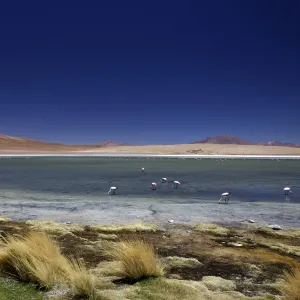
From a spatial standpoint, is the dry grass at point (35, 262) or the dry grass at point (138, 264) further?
the dry grass at point (138, 264)

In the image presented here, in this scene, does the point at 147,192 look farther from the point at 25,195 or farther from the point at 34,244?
the point at 34,244

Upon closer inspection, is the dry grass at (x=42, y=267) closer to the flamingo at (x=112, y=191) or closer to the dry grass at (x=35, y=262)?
the dry grass at (x=35, y=262)

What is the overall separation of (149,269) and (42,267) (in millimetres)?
1793

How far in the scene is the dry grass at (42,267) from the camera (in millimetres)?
5508

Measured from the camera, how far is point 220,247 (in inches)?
341

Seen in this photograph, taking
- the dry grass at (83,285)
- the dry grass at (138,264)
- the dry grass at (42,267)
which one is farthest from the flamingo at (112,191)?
the dry grass at (83,285)

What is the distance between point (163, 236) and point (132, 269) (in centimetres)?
350

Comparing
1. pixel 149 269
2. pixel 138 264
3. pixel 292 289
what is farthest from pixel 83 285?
pixel 292 289

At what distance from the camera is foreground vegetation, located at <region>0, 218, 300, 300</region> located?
5590 millimetres

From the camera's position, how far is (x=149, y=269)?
6.27 meters

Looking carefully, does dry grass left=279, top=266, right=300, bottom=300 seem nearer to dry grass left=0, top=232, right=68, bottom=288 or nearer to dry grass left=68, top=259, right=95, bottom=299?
dry grass left=68, top=259, right=95, bottom=299

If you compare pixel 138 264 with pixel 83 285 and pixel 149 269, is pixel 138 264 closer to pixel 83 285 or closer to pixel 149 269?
pixel 149 269

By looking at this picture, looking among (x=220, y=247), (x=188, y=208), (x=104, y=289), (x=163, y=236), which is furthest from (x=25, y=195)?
(x=104, y=289)

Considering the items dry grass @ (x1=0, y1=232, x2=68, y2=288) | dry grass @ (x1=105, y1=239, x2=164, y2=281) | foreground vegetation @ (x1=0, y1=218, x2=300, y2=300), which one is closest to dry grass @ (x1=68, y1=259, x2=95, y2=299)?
foreground vegetation @ (x1=0, y1=218, x2=300, y2=300)
